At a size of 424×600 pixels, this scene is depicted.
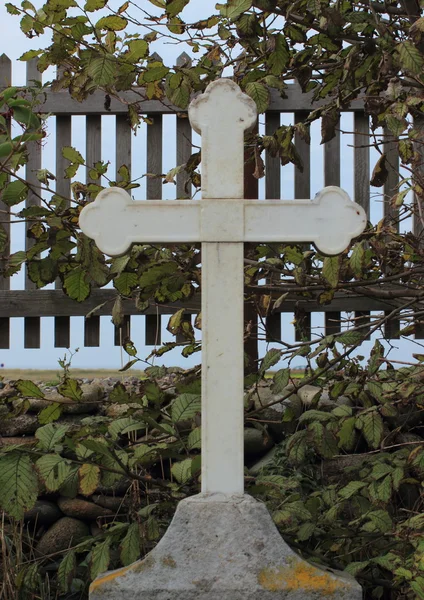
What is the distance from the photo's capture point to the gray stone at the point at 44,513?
363 cm

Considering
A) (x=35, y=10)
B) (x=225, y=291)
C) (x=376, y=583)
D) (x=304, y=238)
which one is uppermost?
(x=35, y=10)

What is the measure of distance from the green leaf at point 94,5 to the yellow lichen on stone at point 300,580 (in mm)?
1876

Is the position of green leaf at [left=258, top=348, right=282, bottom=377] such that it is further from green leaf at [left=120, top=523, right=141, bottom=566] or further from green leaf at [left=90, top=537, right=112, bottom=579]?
green leaf at [left=90, top=537, right=112, bottom=579]

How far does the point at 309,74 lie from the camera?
3.03 metres

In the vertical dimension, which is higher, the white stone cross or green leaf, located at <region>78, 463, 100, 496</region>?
the white stone cross

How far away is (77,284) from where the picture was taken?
100.0 inches

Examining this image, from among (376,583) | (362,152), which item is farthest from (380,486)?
(362,152)

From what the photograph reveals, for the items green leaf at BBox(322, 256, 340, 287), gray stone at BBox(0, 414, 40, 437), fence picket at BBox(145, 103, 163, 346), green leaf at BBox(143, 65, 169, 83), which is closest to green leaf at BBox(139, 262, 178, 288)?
green leaf at BBox(322, 256, 340, 287)

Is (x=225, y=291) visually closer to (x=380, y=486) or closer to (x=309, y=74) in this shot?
(x=380, y=486)

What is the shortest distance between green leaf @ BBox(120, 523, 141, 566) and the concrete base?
49 cm

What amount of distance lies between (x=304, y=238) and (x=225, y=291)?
10.7 inches

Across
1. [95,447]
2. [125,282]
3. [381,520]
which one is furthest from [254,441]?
[95,447]

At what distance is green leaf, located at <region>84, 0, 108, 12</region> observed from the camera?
8.58 feet

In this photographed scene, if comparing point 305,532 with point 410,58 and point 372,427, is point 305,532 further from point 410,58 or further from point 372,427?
point 410,58
